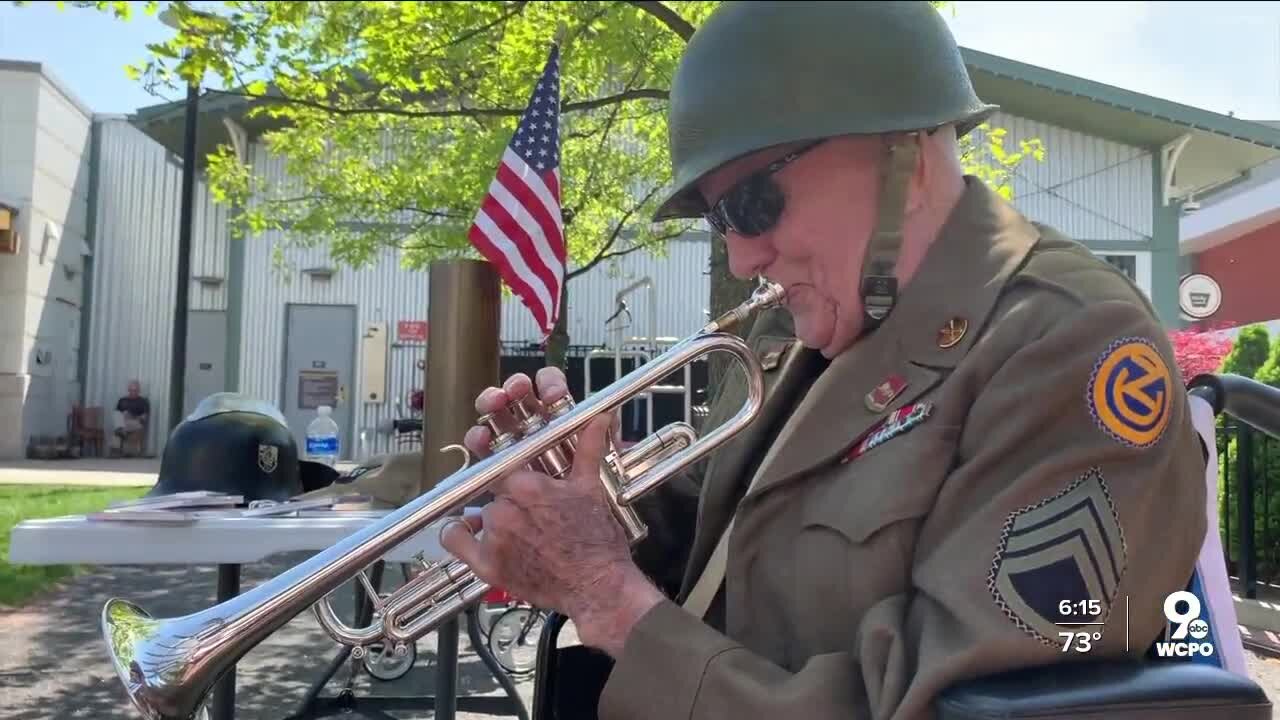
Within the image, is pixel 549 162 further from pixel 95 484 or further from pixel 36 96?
pixel 36 96

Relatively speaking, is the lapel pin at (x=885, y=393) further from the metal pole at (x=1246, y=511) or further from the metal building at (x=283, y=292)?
the metal building at (x=283, y=292)

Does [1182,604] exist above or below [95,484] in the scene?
above

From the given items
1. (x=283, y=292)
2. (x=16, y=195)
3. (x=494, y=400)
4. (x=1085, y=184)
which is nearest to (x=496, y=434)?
(x=494, y=400)

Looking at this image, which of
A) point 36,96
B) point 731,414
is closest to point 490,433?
point 731,414

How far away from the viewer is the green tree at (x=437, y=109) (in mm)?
7027

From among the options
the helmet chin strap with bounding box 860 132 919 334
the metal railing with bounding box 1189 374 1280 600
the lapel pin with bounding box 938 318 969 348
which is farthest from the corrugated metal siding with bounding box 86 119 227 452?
the lapel pin with bounding box 938 318 969 348

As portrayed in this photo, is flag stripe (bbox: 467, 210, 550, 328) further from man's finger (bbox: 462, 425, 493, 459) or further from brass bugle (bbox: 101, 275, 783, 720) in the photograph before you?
brass bugle (bbox: 101, 275, 783, 720)

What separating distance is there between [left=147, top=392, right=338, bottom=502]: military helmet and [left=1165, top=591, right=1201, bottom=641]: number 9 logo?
2.48 meters

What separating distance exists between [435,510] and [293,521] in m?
1.00

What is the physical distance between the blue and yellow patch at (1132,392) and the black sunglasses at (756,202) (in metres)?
0.58

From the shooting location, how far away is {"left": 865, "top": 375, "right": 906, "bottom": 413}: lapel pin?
5.15 feet

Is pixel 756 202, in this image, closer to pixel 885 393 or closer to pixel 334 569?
pixel 885 393

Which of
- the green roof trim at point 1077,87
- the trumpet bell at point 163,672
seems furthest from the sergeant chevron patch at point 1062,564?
the green roof trim at point 1077,87

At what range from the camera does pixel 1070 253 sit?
154 centimetres
